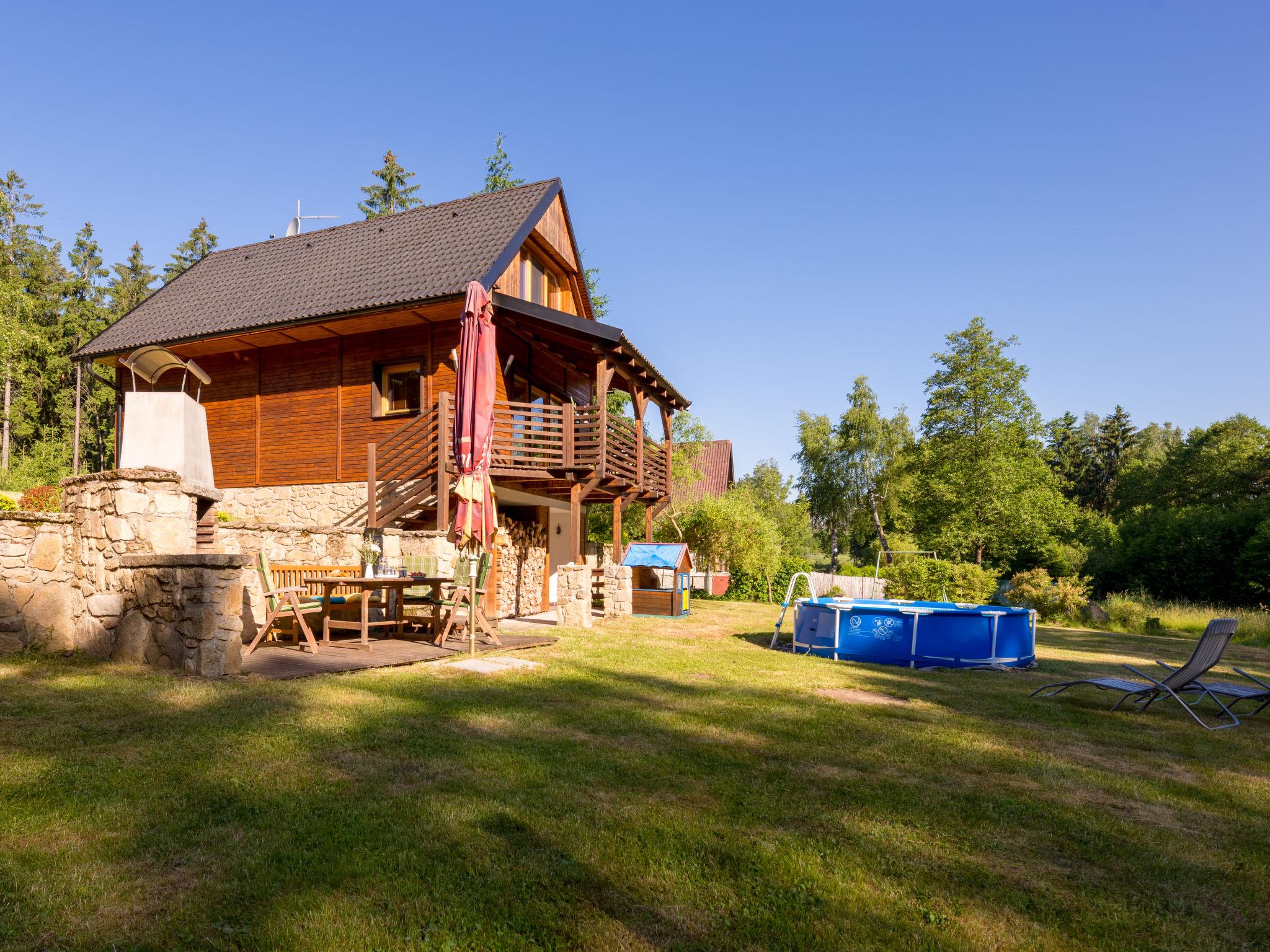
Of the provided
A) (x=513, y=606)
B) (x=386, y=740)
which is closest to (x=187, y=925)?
(x=386, y=740)

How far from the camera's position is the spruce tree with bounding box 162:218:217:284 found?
40344 millimetres

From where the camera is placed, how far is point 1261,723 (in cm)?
674

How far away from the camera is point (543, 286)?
1734 cm

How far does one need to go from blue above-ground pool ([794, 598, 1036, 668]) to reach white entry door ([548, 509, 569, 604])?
8546 millimetres

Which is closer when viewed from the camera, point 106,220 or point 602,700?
point 602,700

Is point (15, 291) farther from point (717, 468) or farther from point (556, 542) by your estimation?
point (717, 468)

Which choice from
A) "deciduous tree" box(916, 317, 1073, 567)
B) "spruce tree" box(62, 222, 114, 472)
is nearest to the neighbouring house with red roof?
"deciduous tree" box(916, 317, 1073, 567)

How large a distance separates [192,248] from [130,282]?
4799 mm

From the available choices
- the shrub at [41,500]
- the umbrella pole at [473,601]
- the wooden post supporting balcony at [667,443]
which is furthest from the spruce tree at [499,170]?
the umbrella pole at [473,601]

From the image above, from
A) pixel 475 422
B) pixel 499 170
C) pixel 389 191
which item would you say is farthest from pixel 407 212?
pixel 389 191

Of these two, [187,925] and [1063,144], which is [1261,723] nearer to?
[187,925]

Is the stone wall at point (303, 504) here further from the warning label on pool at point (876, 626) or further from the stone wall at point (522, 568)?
the warning label on pool at point (876, 626)

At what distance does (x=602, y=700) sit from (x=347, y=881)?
3707 mm

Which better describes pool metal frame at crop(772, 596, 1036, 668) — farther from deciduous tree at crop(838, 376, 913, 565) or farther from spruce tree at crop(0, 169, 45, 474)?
deciduous tree at crop(838, 376, 913, 565)
